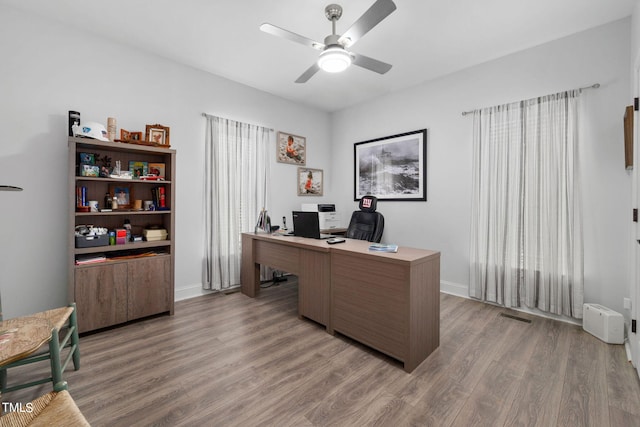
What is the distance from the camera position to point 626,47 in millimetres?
2523

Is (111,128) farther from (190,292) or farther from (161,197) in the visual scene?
(190,292)

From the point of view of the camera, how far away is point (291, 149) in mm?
4621

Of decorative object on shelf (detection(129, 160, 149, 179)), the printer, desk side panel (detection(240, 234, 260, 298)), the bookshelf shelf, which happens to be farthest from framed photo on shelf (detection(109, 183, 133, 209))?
the printer

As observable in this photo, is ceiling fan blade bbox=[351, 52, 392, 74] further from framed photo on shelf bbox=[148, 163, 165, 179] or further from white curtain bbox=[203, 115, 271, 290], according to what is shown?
framed photo on shelf bbox=[148, 163, 165, 179]

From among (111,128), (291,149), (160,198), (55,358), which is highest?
(291,149)

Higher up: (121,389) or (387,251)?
(387,251)

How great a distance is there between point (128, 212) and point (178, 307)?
125 centimetres

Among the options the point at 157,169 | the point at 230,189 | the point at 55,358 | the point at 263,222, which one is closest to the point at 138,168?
the point at 157,169

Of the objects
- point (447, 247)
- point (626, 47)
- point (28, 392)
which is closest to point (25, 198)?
point (28, 392)

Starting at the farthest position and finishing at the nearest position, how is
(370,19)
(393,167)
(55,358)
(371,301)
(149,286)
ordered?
(393,167) < (149,286) < (371,301) < (370,19) < (55,358)

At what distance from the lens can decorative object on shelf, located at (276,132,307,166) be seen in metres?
4.47

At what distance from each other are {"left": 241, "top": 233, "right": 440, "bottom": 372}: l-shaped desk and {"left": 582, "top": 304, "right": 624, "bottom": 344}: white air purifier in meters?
1.46

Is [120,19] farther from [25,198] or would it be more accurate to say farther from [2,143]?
[25,198]

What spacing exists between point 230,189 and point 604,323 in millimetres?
4200
